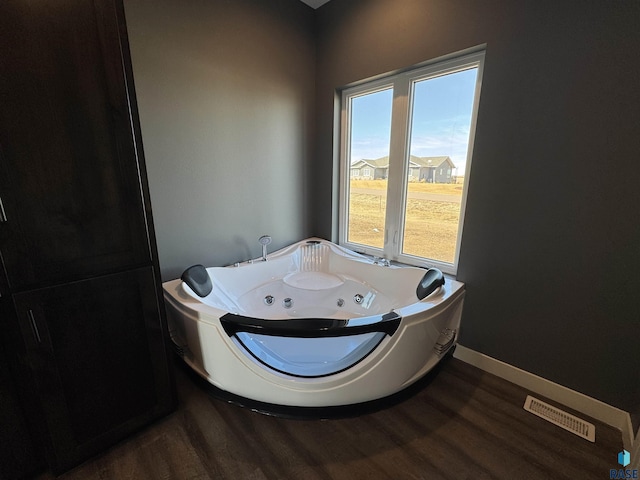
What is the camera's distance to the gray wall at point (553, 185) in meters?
1.31

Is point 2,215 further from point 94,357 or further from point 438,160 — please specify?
point 438,160

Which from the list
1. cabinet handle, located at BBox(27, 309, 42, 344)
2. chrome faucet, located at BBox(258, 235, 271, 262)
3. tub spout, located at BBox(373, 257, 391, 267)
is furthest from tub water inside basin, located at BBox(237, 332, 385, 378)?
chrome faucet, located at BBox(258, 235, 271, 262)

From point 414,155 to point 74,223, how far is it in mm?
2168

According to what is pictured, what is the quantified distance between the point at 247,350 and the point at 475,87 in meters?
2.21

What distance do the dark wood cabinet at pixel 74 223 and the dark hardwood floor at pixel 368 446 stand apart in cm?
24

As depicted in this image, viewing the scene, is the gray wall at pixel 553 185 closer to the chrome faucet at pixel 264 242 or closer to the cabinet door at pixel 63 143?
the chrome faucet at pixel 264 242

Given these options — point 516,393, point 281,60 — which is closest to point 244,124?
point 281,60

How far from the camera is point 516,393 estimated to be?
1674 mm

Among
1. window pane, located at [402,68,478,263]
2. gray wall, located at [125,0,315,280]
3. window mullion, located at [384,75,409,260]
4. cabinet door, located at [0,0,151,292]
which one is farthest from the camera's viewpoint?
window mullion, located at [384,75,409,260]

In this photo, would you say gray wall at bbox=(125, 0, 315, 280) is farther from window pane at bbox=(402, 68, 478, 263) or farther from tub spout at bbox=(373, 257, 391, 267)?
window pane at bbox=(402, 68, 478, 263)

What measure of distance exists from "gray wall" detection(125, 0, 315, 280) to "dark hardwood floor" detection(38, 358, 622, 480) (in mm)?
1077

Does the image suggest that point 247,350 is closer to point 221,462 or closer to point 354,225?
point 221,462

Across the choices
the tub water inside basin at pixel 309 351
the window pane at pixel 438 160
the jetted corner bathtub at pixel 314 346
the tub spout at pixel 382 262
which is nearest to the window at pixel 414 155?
the window pane at pixel 438 160

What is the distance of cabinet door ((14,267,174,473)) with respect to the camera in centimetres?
106
